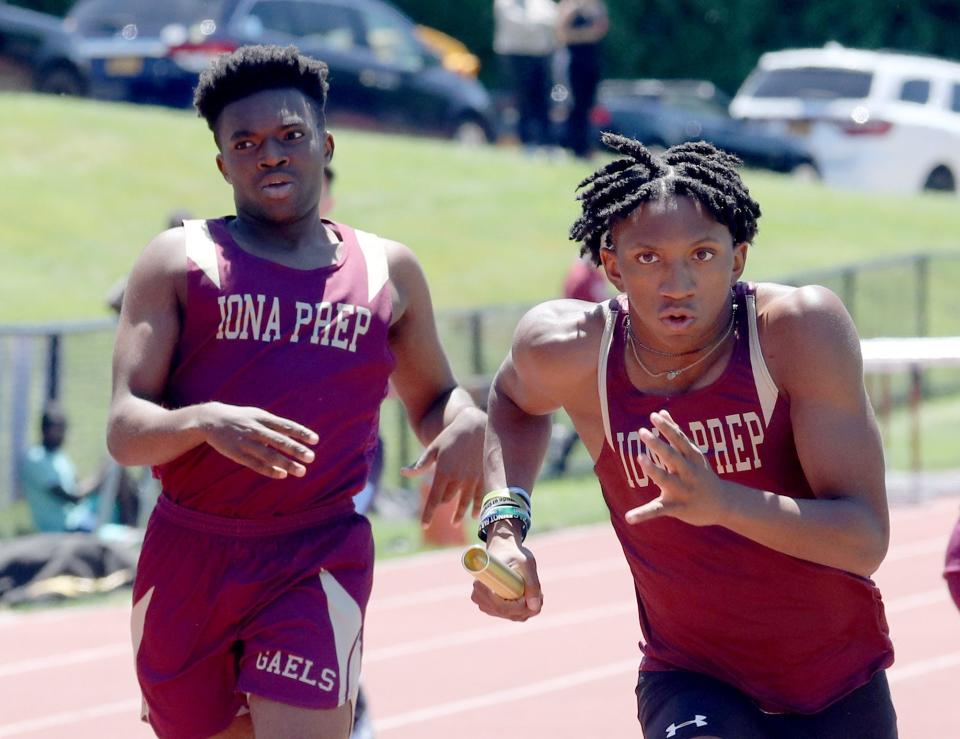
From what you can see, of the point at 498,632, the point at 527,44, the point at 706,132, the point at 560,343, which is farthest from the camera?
the point at 706,132

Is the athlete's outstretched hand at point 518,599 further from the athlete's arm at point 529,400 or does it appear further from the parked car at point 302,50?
the parked car at point 302,50

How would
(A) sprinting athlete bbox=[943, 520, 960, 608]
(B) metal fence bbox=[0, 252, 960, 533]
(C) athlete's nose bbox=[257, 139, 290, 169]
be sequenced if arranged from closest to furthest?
(C) athlete's nose bbox=[257, 139, 290, 169] < (A) sprinting athlete bbox=[943, 520, 960, 608] < (B) metal fence bbox=[0, 252, 960, 533]

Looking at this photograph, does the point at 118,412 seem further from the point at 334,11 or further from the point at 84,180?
the point at 334,11

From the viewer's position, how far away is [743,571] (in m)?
3.58

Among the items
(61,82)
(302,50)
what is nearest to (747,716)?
(302,50)

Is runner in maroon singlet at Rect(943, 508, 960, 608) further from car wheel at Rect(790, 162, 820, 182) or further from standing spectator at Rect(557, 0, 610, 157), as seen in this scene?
car wheel at Rect(790, 162, 820, 182)

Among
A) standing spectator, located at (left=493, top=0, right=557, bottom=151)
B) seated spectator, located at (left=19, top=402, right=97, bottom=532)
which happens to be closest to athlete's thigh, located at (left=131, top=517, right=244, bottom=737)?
seated spectator, located at (left=19, top=402, right=97, bottom=532)

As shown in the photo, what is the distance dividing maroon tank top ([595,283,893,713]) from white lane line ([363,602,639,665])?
4.11 metres

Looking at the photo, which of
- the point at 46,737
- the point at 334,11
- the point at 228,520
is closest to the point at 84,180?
the point at 334,11

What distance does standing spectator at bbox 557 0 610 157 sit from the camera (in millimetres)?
17156

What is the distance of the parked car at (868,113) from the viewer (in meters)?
20.8

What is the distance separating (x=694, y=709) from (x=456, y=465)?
2.87ft

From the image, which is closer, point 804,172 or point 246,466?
point 246,466

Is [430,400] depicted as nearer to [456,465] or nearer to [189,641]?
[456,465]
